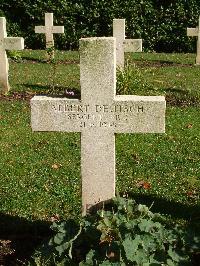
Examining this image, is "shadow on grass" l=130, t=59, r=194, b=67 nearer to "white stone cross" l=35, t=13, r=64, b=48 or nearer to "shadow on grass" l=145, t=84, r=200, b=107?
"white stone cross" l=35, t=13, r=64, b=48

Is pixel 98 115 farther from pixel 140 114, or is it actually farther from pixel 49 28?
pixel 49 28

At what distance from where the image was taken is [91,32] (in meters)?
16.9

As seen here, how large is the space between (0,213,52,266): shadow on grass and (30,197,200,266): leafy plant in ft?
1.03

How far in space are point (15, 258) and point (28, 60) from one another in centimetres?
1110

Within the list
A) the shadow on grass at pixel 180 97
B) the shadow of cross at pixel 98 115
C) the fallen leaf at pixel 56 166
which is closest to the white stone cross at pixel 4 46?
the shadow on grass at pixel 180 97

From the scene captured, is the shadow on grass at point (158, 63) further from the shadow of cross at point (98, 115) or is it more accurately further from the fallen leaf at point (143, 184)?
the shadow of cross at point (98, 115)

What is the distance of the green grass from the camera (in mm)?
4879

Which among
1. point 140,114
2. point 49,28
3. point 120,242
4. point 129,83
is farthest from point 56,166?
point 49,28

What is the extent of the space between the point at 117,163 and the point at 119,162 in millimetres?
47

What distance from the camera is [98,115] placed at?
12.6ft

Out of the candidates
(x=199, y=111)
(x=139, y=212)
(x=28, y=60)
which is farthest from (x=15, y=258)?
(x=28, y=60)

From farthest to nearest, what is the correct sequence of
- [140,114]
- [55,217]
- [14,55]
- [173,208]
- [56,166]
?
[14,55] < [56,166] < [173,208] < [55,217] < [140,114]

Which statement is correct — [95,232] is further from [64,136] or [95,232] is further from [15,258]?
[64,136]

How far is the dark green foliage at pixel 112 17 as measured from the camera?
16.3m
